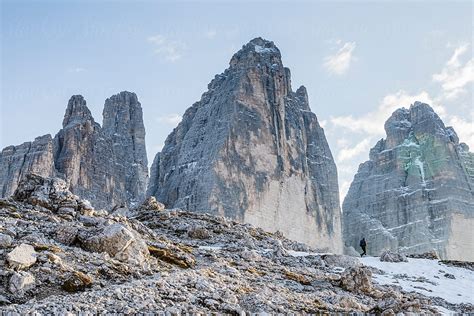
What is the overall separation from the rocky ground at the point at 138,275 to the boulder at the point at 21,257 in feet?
0.08

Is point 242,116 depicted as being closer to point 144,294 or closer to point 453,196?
point 453,196

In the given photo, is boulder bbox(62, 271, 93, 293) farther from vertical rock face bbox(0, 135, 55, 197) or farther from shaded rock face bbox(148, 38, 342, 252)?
vertical rock face bbox(0, 135, 55, 197)

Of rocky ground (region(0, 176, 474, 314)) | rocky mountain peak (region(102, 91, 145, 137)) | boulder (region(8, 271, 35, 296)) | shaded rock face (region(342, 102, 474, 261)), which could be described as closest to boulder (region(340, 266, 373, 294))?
rocky ground (region(0, 176, 474, 314))

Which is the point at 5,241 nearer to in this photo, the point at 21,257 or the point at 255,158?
the point at 21,257

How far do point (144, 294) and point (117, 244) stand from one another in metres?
4.24

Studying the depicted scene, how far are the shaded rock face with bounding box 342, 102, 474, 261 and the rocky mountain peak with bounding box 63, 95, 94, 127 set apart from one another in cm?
7078

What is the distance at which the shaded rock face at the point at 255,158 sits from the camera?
99.3 metres

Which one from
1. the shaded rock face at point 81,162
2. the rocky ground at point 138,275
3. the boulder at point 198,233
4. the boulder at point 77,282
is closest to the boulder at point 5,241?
the rocky ground at point 138,275

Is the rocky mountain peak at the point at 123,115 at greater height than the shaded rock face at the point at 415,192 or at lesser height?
greater

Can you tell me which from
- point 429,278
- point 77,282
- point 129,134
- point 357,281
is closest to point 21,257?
point 77,282

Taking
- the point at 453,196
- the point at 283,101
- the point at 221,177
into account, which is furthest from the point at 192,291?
the point at 453,196

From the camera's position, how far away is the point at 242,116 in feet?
351

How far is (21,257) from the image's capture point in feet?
47.9

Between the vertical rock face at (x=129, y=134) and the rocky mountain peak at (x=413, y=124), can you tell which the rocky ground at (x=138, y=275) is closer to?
the rocky mountain peak at (x=413, y=124)
